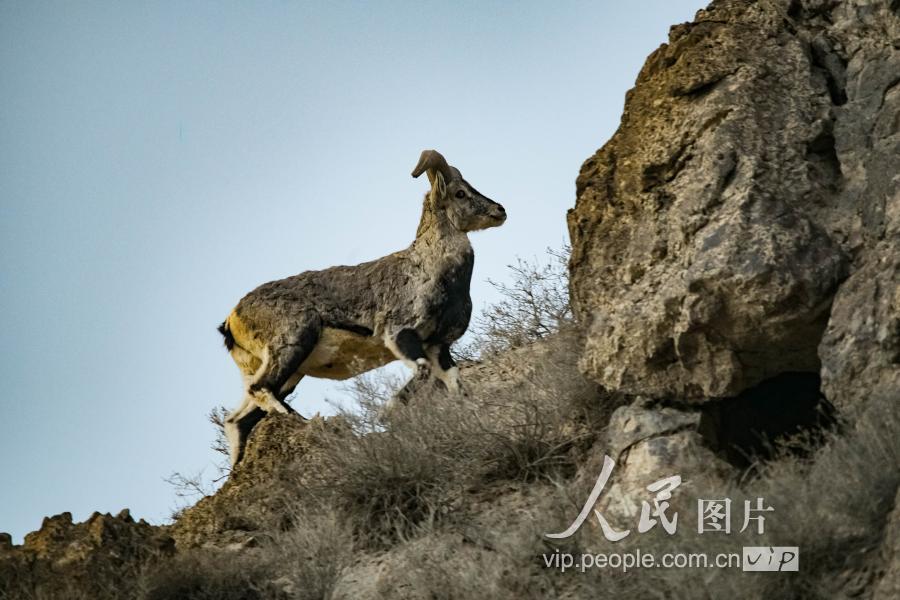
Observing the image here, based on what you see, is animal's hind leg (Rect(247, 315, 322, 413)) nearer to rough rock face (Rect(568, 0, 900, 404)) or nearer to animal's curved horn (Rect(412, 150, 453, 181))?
animal's curved horn (Rect(412, 150, 453, 181))

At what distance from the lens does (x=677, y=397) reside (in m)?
8.32

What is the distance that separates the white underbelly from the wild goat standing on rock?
0.01 metres

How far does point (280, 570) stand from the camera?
9.12 m

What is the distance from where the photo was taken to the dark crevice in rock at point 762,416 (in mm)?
8312

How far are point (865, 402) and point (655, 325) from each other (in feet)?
5.32

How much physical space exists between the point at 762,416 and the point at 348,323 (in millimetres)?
5548

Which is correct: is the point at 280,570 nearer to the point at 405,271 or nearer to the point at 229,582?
the point at 229,582

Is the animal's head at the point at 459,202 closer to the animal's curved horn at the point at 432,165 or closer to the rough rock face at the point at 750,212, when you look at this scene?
the animal's curved horn at the point at 432,165

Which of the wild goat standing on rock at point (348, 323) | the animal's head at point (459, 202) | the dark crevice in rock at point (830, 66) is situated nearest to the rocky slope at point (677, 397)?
the dark crevice in rock at point (830, 66)

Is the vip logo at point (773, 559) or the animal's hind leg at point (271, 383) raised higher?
the animal's hind leg at point (271, 383)

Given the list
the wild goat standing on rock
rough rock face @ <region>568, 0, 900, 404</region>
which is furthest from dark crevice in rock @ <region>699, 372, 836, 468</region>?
the wild goat standing on rock

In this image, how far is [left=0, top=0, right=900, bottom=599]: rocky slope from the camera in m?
7.20

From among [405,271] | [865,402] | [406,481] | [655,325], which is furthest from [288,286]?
[865,402]

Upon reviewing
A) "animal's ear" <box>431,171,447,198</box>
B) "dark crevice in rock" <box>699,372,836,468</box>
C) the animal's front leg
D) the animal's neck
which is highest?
"animal's ear" <box>431,171,447,198</box>
